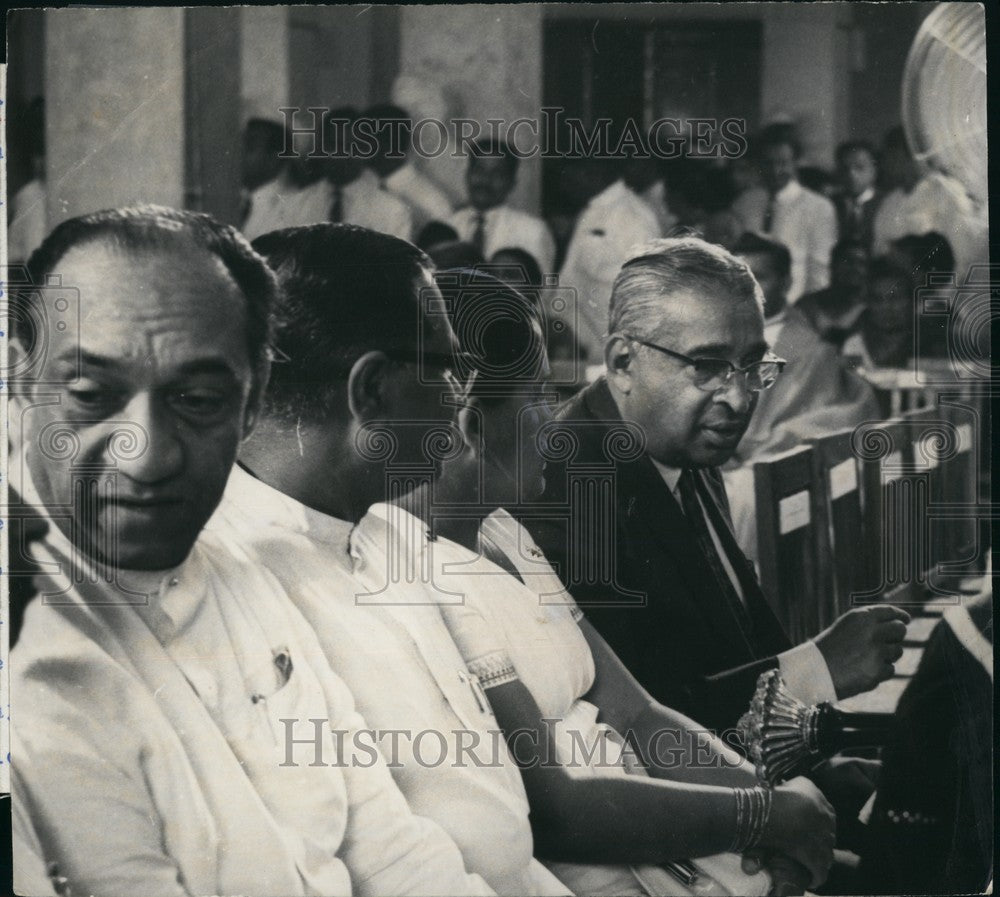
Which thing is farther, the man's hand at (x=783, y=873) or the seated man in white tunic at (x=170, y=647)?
the man's hand at (x=783, y=873)

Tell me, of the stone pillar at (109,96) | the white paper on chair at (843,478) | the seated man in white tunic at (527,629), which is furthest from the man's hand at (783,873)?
the stone pillar at (109,96)

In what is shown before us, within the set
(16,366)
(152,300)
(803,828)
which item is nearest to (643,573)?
(803,828)

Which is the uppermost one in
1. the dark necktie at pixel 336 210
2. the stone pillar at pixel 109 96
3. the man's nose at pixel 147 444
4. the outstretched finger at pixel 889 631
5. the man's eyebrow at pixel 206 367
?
the stone pillar at pixel 109 96

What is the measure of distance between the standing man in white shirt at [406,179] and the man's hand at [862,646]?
1.45 m

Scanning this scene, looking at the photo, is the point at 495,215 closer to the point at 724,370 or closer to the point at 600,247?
the point at 600,247

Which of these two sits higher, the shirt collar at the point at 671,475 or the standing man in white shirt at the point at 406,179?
the standing man in white shirt at the point at 406,179

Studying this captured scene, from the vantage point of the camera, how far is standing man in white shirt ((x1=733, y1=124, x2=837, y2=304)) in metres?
3.27

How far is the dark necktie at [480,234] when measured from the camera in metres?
3.26

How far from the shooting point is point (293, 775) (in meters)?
3.25

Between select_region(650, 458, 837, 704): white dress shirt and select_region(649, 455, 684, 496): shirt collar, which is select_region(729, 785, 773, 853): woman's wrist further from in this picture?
select_region(649, 455, 684, 496): shirt collar

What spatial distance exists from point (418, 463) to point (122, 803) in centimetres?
109

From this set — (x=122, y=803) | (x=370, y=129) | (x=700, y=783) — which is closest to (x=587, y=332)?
(x=370, y=129)

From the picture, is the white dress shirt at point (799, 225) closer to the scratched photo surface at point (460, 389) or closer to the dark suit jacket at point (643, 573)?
the scratched photo surface at point (460, 389)

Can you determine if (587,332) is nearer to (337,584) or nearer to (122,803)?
(337,584)
